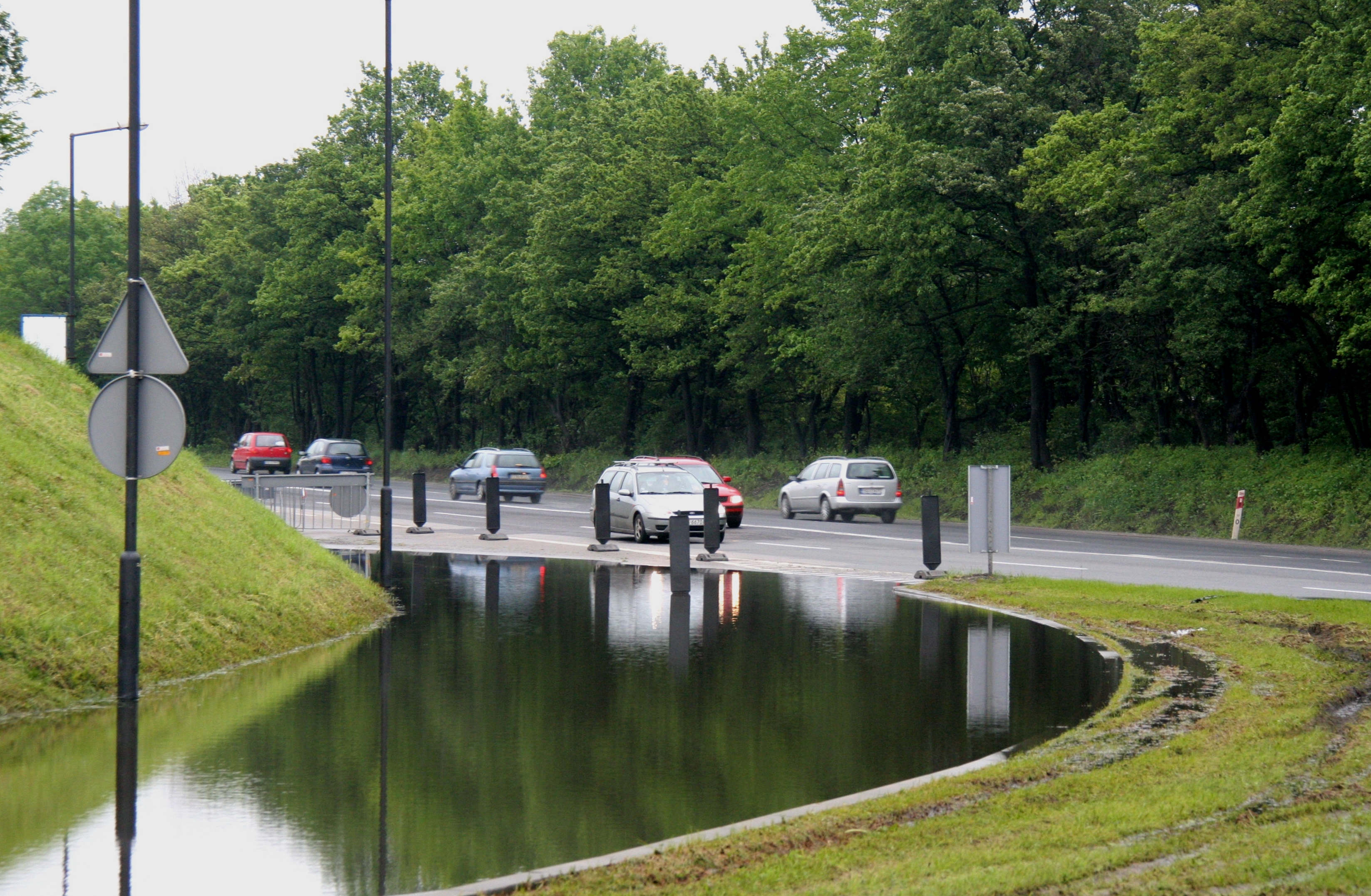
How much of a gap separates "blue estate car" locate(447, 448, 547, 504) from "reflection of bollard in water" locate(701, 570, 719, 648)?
23.1 metres

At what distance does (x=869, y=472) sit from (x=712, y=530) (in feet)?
44.5

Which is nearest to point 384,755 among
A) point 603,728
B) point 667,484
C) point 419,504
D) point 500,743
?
point 500,743

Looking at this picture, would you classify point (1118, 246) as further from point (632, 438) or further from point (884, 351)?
point (632, 438)

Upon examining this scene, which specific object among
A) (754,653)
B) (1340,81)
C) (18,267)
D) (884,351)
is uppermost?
(18,267)

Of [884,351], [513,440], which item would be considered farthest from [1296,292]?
[513,440]

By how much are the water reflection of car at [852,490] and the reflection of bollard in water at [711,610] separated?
14.8 m

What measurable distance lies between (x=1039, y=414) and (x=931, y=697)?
2888 centimetres

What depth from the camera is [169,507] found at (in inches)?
554

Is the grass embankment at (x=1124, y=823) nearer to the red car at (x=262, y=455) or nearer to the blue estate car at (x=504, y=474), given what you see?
the blue estate car at (x=504, y=474)

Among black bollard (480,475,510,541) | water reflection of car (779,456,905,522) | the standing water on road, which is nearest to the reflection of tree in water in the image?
the standing water on road

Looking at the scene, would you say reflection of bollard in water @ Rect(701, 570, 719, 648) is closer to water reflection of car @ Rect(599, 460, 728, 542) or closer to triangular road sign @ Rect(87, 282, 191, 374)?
triangular road sign @ Rect(87, 282, 191, 374)

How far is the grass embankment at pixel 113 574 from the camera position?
9.59 m

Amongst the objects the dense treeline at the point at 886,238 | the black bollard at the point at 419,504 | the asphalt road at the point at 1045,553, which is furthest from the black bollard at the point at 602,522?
the dense treeline at the point at 886,238

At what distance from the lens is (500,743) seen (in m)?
8.12
